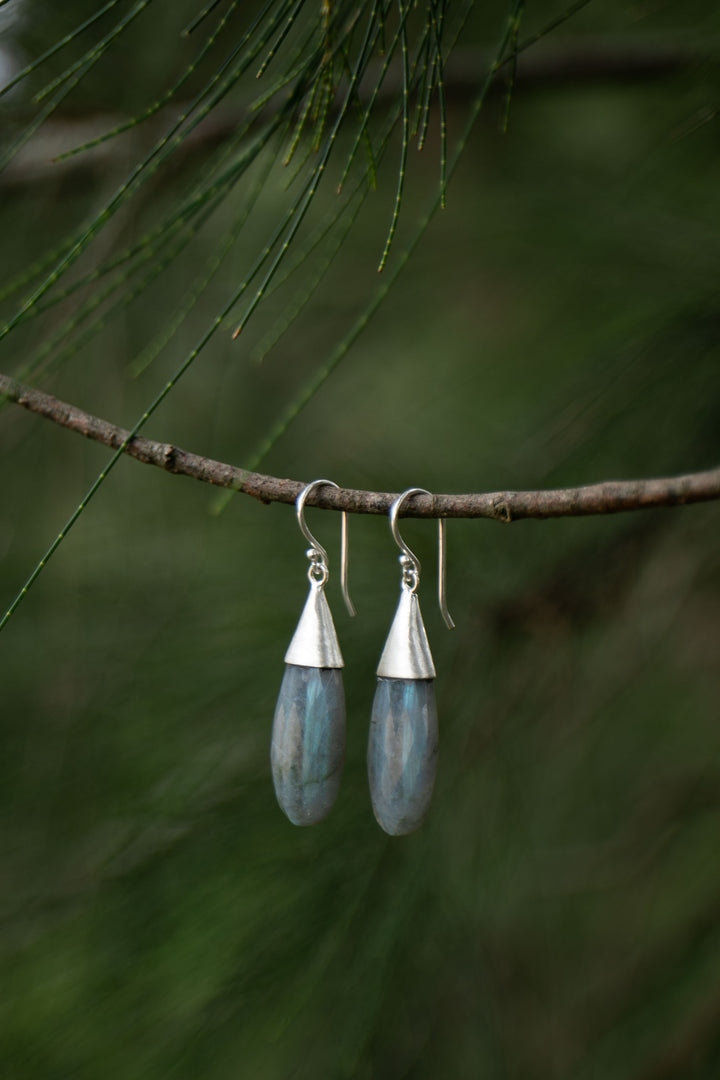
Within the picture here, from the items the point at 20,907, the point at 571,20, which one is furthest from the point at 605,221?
the point at 20,907

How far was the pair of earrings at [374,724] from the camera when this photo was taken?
15.1 inches

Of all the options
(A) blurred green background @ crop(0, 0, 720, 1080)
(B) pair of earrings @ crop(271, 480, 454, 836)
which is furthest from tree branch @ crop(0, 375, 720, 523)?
(A) blurred green background @ crop(0, 0, 720, 1080)

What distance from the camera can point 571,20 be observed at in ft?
1.98

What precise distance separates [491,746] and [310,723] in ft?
0.55

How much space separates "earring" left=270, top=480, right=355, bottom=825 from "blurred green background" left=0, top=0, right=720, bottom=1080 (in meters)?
0.13

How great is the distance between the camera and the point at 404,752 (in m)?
0.38

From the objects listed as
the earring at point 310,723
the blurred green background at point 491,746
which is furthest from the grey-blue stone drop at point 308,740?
the blurred green background at point 491,746

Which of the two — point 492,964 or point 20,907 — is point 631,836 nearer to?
point 492,964

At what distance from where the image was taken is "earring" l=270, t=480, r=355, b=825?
0.39 meters

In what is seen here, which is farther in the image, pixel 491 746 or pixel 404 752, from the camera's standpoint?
pixel 491 746

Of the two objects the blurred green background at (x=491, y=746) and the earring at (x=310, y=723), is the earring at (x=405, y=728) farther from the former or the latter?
the blurred green background at (x=491, y=746)

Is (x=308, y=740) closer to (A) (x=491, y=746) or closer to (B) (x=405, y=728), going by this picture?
(B) (x=405, y=728)

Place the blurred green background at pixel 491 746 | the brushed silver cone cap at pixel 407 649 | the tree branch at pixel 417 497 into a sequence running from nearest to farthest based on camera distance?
the tree branch at pixel 417 497
the brushed silver cone cap at pixel 407 649
the blurred green background at pixel 491 746

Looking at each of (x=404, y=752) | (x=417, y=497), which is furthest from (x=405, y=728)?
(x=417, y=497)
